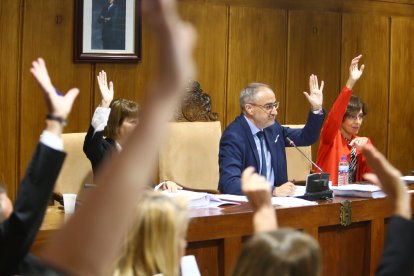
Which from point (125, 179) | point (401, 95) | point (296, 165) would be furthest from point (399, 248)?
point (401, 95)

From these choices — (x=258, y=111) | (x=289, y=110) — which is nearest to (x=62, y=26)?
(x=258, y=111)

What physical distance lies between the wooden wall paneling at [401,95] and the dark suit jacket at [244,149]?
231 cm

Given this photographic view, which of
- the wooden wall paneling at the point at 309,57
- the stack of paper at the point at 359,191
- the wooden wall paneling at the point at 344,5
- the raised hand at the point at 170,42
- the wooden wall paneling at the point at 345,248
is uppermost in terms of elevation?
the wooden wall paneling at the point at 344,5

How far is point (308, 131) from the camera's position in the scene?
15.1ft

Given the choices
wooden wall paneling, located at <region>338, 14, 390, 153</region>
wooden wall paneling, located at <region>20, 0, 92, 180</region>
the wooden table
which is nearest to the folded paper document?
the wooden table

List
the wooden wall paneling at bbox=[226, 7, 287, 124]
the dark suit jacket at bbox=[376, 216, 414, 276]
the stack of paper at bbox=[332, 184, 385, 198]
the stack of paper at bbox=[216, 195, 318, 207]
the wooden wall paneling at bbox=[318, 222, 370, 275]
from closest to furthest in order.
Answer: the dark suit jacket at bbox=[376, 216, 414, 276]
the stack of paper at bbox=[216, 195, 318, 207]
the wooden wall paneling at bbox=[318, 222, 370, 275]
the stack of paper at bbox=[332, 184, 385, 198]
the wooden wall paneling at bbox=[226, 7, 287, 124]

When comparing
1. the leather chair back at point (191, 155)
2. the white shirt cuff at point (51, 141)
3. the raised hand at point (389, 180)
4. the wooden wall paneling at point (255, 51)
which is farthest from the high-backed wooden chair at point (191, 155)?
the white shirt cuff at point (51, 141)

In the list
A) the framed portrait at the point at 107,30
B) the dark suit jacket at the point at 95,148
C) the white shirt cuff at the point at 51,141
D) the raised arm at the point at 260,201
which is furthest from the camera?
the framed portrait at the point at 107,30

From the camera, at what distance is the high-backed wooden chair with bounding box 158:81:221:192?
471 cm

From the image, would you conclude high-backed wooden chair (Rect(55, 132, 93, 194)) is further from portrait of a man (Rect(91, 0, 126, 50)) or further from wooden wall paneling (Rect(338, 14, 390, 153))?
wooden wall paneling (Rect(338, 14, 390, 153))

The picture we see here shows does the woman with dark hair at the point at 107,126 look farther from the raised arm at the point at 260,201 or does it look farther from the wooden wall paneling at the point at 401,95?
the wooden wall paneling at the point at 401,95

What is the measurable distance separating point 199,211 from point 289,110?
9.34 feet

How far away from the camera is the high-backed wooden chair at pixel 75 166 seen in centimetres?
431

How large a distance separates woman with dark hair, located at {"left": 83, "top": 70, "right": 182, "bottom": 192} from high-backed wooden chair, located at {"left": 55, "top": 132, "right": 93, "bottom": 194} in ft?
0.52
